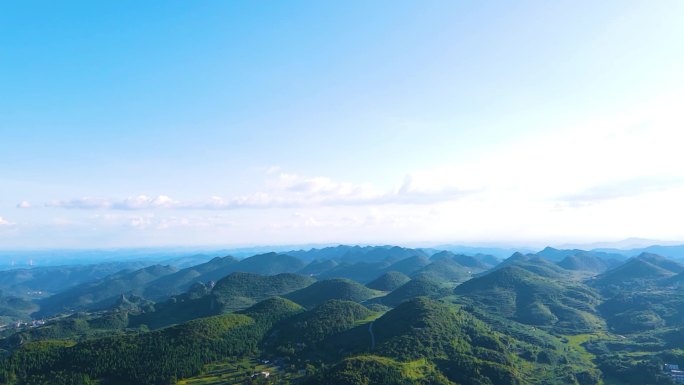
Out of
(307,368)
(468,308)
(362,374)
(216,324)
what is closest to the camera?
(362,374)

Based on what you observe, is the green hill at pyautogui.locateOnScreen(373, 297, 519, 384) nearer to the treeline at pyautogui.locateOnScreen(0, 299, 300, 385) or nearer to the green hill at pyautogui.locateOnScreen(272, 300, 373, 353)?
the green hill at pyautogui.locateOnScreen(272, 300, 373, 353)

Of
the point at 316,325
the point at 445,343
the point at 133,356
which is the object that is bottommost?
the point at 133,356

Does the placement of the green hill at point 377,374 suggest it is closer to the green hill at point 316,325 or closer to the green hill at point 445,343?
the green hill at point 445,343

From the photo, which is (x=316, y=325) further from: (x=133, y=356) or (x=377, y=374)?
(x=133, y=356)

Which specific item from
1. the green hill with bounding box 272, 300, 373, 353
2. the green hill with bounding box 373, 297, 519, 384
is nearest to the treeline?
the green hill with bounding box 272, 300, 373, 353

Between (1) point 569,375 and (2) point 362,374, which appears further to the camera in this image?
(1) point 569,375

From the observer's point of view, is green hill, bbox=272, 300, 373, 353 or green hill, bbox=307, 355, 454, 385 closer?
green hill, bbox=307, 355, 454, 385

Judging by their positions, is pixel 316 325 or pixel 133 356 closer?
pixel 133 356

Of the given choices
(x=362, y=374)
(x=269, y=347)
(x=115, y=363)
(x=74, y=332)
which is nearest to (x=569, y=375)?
(x=362, y=374)

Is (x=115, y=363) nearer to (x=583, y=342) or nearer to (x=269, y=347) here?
(x=269, y=347)

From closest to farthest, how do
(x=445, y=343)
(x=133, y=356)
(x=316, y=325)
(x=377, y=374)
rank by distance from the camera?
(x=377, y=374), (x=445, y=343), (x=133, y=356), (x=316, y=325)

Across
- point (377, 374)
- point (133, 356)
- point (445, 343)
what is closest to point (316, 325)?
point (445, 343)
